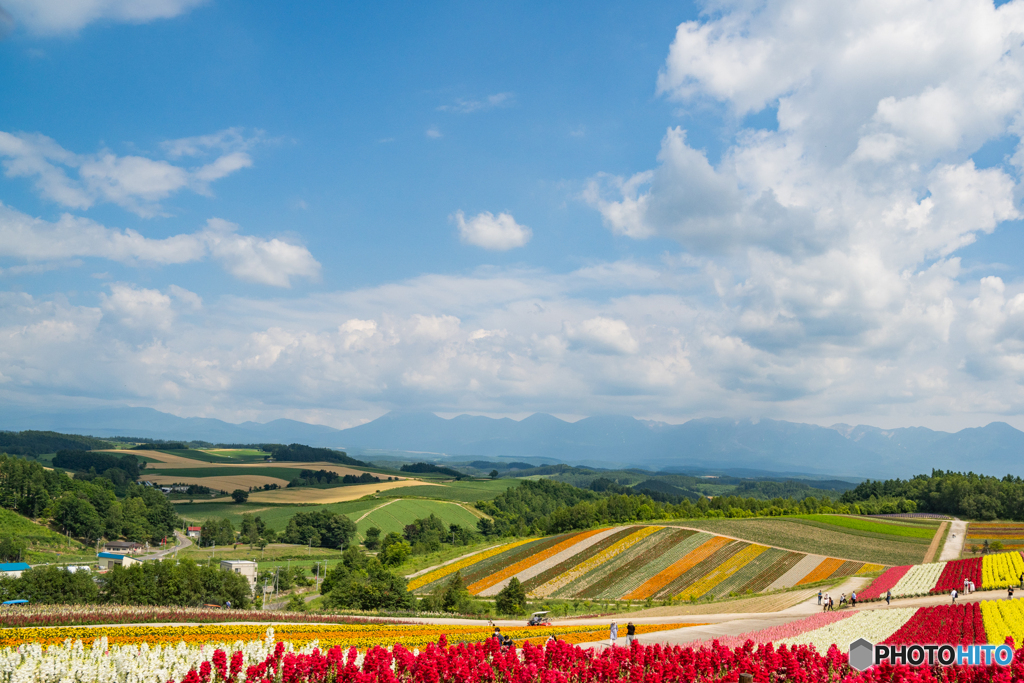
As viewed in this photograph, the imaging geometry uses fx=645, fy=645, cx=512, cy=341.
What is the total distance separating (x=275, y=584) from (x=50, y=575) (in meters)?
49.5

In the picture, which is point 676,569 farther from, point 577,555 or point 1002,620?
point 1002,620

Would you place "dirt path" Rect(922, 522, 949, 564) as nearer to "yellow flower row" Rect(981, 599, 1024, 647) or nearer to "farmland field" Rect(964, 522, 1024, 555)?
"farmland field" Rect(964, 522, 1024, 555)

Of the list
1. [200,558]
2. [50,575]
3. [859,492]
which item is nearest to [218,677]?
[50,575]

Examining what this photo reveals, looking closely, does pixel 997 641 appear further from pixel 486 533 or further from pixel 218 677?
pixel 486 533

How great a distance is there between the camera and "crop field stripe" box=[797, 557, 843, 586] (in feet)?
213

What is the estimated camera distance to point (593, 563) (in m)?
77.3

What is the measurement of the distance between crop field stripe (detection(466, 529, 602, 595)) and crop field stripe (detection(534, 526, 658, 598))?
20.5 feet

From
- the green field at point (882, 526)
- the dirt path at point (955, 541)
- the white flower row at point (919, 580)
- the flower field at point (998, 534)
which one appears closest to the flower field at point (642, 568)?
the white flower row at point (919, 580)

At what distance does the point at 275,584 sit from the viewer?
304ft

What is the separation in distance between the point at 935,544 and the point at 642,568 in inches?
1630

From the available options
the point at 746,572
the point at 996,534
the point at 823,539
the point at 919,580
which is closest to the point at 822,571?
the point at 746,572

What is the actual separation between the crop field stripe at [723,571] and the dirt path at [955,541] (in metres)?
20.7

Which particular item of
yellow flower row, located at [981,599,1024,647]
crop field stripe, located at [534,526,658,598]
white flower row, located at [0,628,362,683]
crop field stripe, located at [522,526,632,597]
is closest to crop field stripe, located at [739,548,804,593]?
crop field stripe, located at [534,526,658,598]

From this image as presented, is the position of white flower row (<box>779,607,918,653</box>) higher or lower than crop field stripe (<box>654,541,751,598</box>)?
higher
